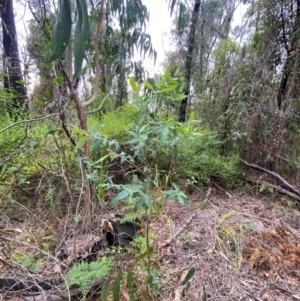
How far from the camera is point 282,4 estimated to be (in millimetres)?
2199

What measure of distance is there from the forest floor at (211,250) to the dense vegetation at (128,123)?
7 centimetres

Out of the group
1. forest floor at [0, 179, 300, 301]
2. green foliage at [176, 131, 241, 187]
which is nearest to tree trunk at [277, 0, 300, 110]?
green foliage at [176, 131, 241, 187]

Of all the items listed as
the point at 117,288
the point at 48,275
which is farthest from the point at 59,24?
the point at 48,275

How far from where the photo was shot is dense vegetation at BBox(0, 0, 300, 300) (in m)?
0.83

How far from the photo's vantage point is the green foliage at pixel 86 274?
877mm

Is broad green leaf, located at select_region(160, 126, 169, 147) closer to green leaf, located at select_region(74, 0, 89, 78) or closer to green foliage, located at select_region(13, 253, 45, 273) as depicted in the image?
green leaf, located at select_region(74, 0, 89, 78)

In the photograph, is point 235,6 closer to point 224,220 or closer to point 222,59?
point 222,59

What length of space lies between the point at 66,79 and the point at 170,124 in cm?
65

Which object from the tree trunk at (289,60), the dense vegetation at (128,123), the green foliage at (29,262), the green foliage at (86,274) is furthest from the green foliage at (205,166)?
the green foliage at (29,262)

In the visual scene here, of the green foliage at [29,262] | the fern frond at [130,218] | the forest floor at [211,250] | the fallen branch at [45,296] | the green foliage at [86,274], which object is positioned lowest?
the forest floor at [211,250]

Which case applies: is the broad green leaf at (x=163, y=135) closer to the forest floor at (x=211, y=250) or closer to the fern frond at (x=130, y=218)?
the forest floor at (x=211, y=250)

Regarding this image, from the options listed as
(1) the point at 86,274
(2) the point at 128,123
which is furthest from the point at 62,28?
(2) the point at 128,123

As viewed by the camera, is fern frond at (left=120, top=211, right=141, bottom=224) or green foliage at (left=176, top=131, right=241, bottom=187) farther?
green foliage at (left=176, top=131, right=241, bottom=187)

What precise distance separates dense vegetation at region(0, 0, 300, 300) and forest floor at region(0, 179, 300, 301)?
75 millimetres
